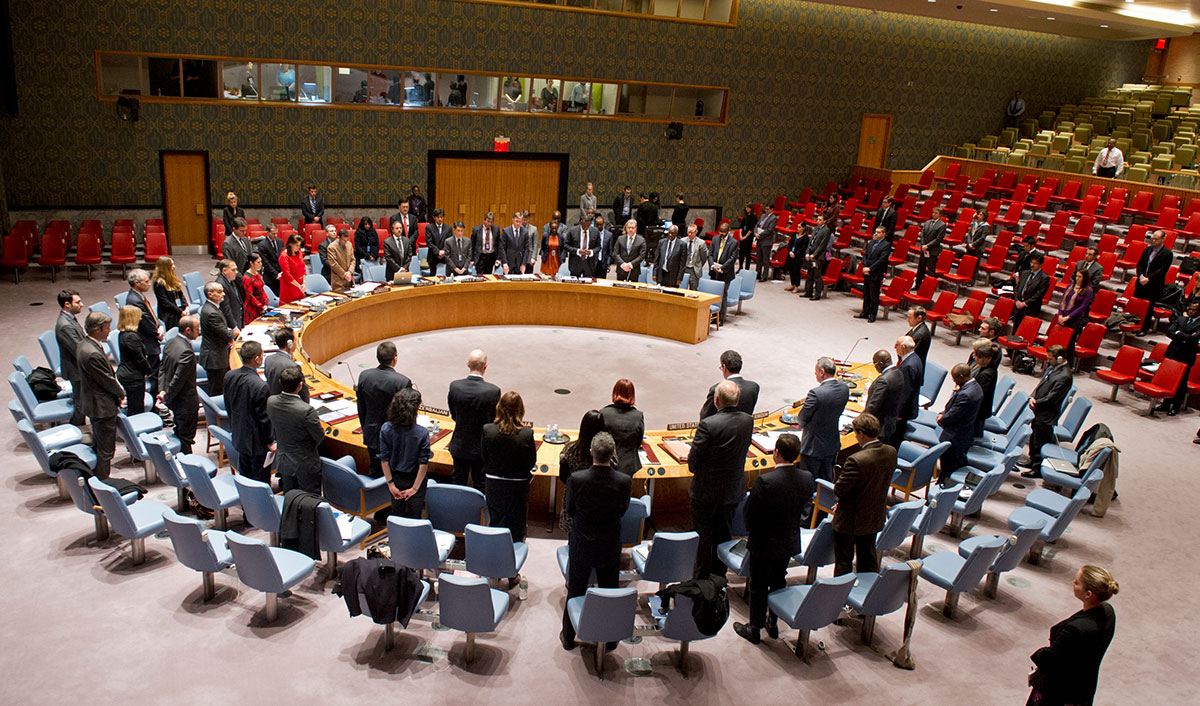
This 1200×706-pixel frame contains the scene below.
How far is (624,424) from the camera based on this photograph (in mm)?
5660

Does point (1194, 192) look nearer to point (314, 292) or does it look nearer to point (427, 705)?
point (314, 292)

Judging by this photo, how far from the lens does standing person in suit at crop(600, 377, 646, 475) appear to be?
566 centimetres

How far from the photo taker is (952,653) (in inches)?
219

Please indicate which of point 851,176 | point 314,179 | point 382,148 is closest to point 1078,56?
point 851,176

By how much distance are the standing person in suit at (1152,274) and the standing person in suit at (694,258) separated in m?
6.28

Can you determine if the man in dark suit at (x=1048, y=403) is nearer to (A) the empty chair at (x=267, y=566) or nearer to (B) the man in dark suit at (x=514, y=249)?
(A) the empty chair at (x=267, y=566)

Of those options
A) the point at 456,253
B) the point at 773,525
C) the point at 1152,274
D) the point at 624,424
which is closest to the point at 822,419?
the point at 773,525

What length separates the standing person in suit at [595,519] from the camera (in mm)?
4848

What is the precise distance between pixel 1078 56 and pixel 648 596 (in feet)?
73.7

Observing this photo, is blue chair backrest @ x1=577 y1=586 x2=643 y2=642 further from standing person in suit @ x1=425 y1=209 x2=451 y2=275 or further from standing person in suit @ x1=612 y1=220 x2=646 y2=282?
standing person in suit @ x1=612 y1=220 x2=646 y2=282

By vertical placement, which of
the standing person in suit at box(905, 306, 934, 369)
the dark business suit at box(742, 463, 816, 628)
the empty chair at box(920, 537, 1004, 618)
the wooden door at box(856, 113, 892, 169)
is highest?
the wooden door at box(856, 113, 892, 169)

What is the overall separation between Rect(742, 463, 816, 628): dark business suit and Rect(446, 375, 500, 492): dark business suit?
71.4 inches

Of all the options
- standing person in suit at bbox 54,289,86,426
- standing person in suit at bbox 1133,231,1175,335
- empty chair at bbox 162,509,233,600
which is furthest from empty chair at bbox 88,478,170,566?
standing person in suit at bbox 1133,231,1175,335

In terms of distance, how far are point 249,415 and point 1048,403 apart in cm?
726
